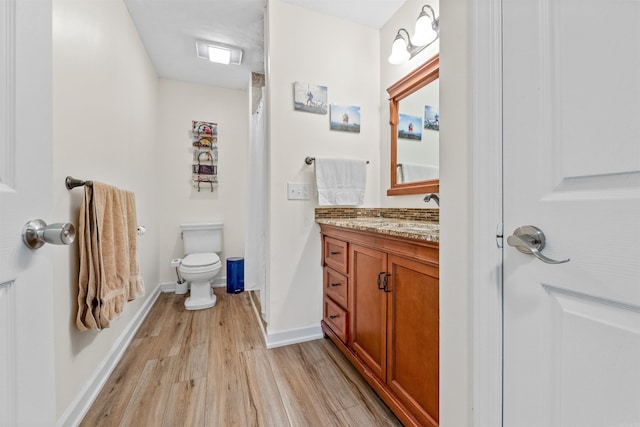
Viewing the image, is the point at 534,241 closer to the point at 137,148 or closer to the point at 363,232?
the point at 363,232

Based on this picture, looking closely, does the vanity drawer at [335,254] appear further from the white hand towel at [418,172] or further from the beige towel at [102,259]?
the beige towel at [102,259]

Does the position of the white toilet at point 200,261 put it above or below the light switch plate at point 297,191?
below

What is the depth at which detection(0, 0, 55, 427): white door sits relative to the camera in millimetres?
421

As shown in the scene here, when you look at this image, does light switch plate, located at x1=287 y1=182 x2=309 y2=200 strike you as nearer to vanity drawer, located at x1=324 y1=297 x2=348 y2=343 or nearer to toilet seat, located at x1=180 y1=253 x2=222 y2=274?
vanity drawer, located at x1=324 y1=297 x2=348 y2=343

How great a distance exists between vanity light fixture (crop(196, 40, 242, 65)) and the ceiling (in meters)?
0.05

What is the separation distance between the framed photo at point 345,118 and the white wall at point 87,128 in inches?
55.9

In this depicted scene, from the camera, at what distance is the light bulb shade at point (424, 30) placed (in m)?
1.51

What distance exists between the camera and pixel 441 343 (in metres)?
0.79

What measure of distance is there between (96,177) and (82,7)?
0.83 metres

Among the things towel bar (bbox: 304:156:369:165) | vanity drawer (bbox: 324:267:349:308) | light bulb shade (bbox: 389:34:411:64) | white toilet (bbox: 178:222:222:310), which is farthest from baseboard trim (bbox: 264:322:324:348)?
light bulb shade (bbox: 389:34:411:64)

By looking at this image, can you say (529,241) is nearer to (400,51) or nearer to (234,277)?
(400,51)

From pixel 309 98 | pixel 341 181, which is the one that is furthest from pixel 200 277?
pixel 309 98

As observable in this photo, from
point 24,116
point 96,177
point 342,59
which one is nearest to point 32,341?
point 24,116

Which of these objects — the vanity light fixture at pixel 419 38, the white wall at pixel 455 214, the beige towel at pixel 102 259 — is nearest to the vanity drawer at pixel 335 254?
the white wall at pixel 455 214
